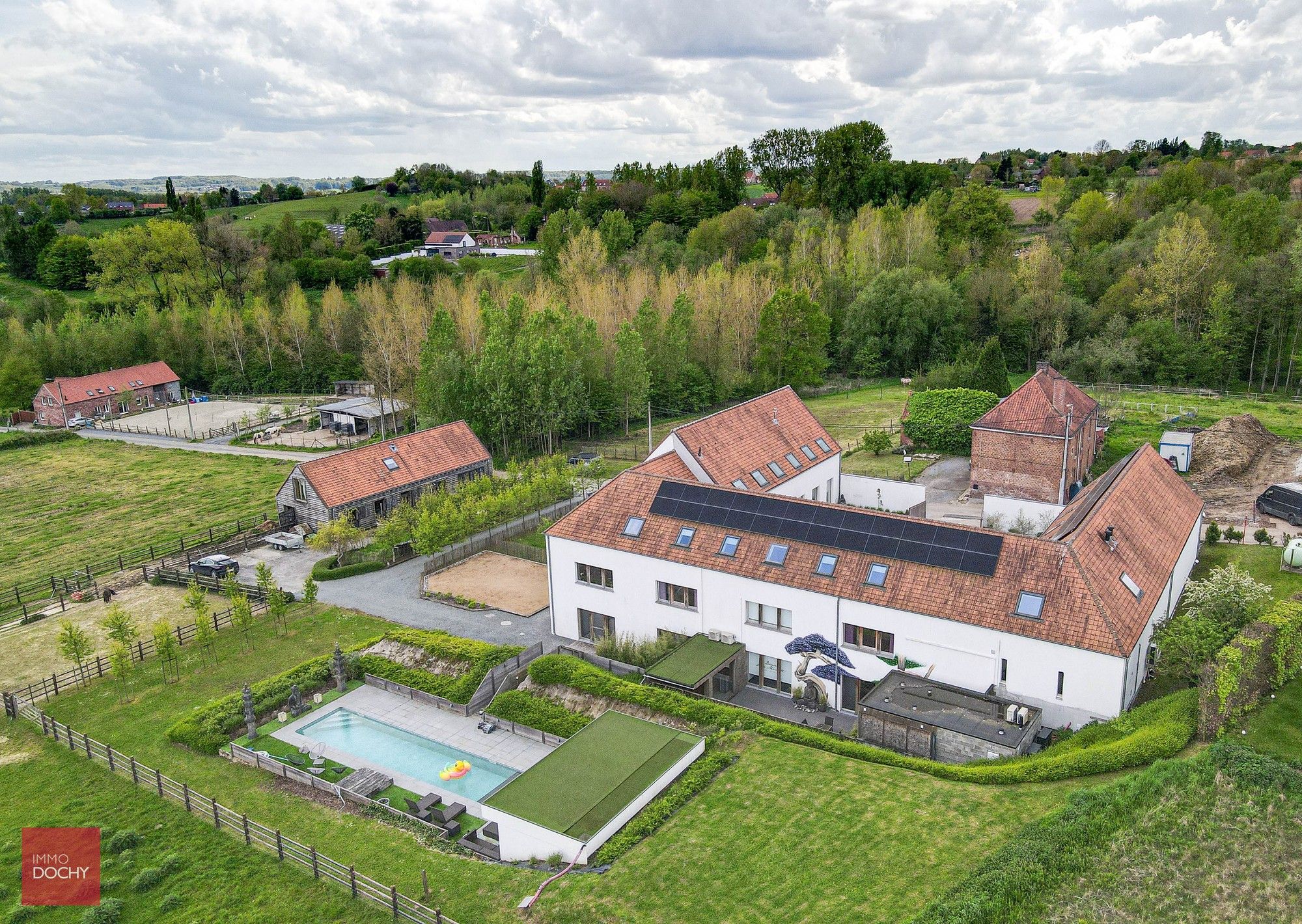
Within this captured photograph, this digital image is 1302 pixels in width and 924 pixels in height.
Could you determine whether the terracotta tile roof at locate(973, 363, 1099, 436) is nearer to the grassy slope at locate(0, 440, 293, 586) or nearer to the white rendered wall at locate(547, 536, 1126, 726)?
the white rendered wall at locate(547, 536, 1126, 726)

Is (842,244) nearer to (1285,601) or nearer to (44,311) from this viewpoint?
(1285,601)

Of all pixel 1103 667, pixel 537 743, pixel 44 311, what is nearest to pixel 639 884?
pixel 537 743

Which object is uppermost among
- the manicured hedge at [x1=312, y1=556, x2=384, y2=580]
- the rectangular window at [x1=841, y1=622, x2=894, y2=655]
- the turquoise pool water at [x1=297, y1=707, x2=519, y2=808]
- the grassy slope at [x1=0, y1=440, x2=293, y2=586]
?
the rectangular window at [x1=841, y1=622, x2=894, y2=655]

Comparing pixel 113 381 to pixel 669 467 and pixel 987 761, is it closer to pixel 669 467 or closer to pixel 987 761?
pixel 669 467

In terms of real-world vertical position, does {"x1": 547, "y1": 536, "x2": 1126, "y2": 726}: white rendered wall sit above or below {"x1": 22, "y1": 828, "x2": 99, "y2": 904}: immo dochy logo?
above

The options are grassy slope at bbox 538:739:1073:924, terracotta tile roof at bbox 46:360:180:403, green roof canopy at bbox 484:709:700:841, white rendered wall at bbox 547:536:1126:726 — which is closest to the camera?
grassy slope at bbox 538:739:1073:924

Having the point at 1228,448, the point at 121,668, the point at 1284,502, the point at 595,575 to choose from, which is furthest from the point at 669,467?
the point at 1228,448

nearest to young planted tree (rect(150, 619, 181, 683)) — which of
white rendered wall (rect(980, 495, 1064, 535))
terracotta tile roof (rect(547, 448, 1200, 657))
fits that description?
terracotta tile roof (rect(547, 448, 1200, 657))
